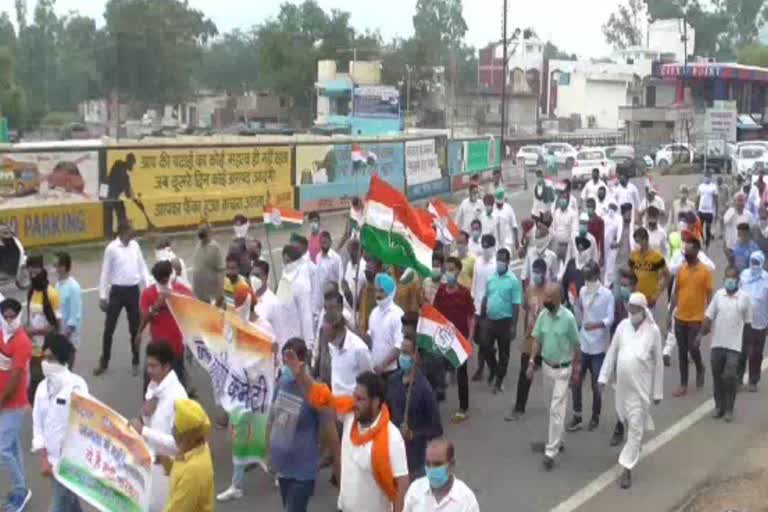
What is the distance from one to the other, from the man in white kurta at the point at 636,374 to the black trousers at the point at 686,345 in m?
2.81

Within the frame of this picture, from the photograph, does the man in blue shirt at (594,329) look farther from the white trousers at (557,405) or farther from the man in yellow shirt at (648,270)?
the man in yellow shirt at (648,270)

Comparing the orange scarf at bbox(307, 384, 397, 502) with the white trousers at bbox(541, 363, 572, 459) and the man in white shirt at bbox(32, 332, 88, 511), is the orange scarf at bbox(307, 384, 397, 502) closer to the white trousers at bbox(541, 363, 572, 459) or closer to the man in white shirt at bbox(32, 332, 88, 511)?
the man in white shirt at bbox(32, 332, 88, 511)

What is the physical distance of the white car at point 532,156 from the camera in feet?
169

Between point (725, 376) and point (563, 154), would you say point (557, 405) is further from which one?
point (563, 154)

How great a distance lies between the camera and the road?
9.18 m

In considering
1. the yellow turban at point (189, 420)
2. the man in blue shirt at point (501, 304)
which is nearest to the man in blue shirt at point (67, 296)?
the man in blue shirt at point (501, 304)

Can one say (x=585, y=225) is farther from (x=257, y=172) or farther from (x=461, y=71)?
(x=461, y=71)

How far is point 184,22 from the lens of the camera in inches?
3871

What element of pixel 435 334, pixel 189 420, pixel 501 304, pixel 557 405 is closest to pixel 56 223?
pixel 501 304

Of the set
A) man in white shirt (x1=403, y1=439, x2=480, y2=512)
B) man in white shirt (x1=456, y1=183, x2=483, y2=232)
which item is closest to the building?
man in white shirt (x1=456, y1=183, x2=483, y2=232)

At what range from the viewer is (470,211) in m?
18.0

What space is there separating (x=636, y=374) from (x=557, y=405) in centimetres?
70

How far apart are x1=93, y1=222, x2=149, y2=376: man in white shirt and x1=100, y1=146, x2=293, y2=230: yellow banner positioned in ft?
36.8

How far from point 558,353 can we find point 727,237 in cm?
964
